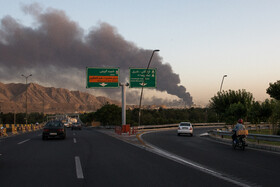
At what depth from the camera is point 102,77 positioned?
32.6 m

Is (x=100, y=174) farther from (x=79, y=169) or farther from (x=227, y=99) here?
(x=227, y=99)

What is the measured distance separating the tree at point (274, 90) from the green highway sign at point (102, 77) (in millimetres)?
20655

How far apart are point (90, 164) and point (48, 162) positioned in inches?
63.4

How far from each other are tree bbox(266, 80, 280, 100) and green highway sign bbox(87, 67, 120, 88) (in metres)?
20.7

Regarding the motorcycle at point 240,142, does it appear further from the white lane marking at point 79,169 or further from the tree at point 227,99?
the tree at point 227,99

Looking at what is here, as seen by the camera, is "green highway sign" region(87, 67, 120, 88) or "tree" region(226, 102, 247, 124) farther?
"tree" region(226, 102, 247, 124)

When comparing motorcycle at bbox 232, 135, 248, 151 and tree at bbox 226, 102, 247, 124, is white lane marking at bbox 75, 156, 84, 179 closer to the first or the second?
motorcycle at bbox 232, 135, 248, 151

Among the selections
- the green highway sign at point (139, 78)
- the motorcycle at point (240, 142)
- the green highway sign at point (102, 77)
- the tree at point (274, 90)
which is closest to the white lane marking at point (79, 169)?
the motorcycle at point (240, 142)

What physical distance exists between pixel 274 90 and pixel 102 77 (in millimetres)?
22560

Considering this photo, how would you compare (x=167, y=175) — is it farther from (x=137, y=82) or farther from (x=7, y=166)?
(x=137, y=82)

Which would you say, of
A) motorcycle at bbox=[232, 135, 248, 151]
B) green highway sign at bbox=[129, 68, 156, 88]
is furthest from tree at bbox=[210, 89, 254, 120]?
motorcycle at bbox=[232, 135, 248, 151]

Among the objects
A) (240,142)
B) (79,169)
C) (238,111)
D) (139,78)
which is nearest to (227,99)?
(238,111)

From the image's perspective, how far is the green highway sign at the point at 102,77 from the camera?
1278 inches

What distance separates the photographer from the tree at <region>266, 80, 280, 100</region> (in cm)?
3775
